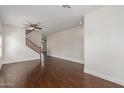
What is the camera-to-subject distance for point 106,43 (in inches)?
141

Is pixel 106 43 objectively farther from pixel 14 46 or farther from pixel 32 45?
pixel 32 45

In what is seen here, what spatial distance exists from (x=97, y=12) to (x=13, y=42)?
5175 millimetres

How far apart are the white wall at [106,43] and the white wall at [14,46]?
14.8ft

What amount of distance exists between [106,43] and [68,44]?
3.98 metres

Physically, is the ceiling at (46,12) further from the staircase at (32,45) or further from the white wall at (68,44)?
the staircase at (32,45)

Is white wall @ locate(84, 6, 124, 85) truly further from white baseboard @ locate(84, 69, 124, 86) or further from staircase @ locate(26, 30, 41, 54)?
staircase @ locate(26, 30, 41, 54)

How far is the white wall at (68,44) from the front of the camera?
253 inches

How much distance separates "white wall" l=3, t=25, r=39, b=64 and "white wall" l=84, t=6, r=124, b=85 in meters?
4.51

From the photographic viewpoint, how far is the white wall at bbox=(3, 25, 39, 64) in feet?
21.6

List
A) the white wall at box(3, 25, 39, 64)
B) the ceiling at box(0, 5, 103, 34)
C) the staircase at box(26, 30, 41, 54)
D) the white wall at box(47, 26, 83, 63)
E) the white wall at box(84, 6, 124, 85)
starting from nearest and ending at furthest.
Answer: the white wall at box(84, 6, 124, 85) < the ceiling at box(0, 5, 103, 34) < the white wall at box(47, 26, 83, 63) < the white wall at box(3, 25, 39, 64) < the staircase at box(26, 30, 41, 54)

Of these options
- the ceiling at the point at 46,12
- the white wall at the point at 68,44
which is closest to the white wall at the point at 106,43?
the ceiling at the point at 46,12

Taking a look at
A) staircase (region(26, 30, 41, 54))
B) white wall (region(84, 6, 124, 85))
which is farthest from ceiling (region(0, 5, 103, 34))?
staircase (region(26, 30, 41, 54))

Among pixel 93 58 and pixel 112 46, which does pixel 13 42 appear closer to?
pixel 93 58
